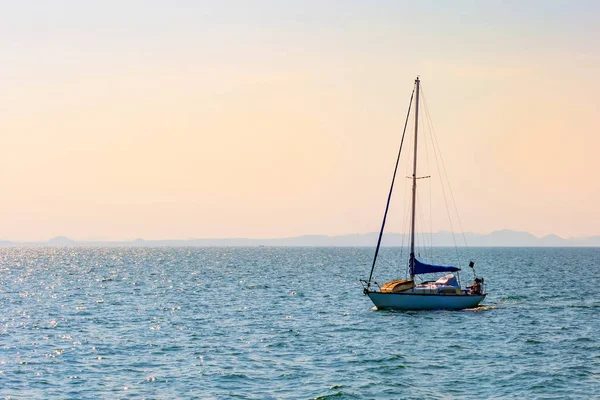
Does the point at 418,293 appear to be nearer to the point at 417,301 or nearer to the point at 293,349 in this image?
the point at 417,301

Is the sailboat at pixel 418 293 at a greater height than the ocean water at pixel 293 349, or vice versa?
the sailboat at pixel 418 293

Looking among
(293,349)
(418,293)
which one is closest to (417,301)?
(418,293)

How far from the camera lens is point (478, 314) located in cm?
5794

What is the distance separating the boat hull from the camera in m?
57.2

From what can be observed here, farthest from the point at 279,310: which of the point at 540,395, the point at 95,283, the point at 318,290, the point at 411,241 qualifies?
the point at 95,283

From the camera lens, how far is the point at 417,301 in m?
57.4

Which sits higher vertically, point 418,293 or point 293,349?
point 418,293

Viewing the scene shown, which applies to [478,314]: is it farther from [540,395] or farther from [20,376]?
[20,376]

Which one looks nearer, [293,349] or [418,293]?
[293,349]

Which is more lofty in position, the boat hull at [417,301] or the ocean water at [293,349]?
the boat hull at [417,301]

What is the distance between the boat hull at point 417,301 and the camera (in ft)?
188

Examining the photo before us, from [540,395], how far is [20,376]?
23.6 m

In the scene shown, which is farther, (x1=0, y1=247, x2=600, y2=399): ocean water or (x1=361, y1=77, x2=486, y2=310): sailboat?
(x1=361, y1=77, x2=486, y2=310): sailboat

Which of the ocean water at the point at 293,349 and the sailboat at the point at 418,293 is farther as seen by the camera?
the sailboat at the point at 418,293
